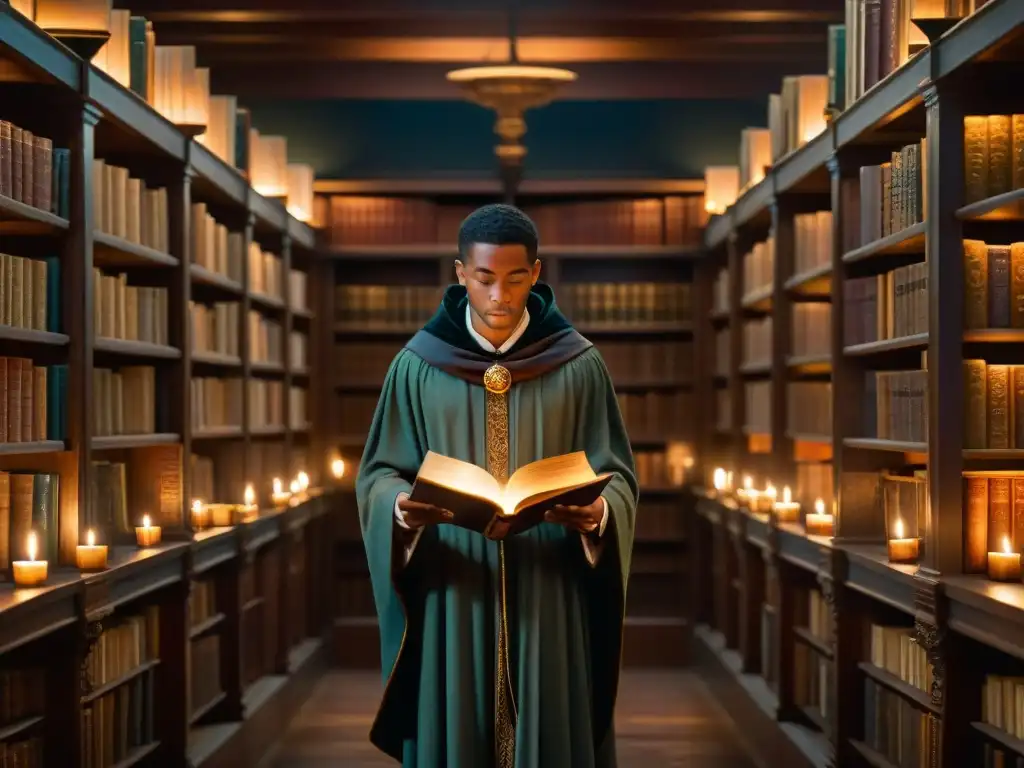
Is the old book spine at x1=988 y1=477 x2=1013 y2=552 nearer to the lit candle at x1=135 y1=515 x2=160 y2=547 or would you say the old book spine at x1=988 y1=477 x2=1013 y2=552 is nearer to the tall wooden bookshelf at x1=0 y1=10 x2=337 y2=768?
the tall wooden bookshelf at x1=0 y1=10 x2=337 y2=768

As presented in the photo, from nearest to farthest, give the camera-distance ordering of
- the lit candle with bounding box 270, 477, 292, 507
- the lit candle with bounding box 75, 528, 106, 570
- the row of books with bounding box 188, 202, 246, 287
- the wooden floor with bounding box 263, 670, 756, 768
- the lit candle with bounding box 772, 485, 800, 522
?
1. the lit candle with bounding box 75, 528, 106, 570
2. the row of books with bounding box 188, 202, 246, 287
3. the lit candle with bounding box 772, 485, 800, 522
4. the wooden floor with bounding box 263, 670, 756, 768
5. the lit candle with bounding box 270, 477, 292, 507

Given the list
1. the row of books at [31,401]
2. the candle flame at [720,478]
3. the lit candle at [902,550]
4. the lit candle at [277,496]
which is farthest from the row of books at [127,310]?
the candle flame at [720,478]

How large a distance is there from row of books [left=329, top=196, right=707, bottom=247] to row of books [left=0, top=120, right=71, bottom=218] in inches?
183

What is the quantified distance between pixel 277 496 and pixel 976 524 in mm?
4136

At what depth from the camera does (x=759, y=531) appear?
265 inches

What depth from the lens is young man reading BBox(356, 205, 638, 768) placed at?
305 cm

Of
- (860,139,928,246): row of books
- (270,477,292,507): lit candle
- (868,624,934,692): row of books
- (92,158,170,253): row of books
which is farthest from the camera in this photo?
(270,477,292,507): lit candle

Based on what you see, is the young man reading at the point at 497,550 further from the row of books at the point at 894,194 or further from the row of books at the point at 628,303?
the row of books at the point at 628,303

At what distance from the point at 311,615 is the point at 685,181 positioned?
11.2 feet

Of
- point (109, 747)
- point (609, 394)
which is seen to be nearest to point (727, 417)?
point (109, 747)

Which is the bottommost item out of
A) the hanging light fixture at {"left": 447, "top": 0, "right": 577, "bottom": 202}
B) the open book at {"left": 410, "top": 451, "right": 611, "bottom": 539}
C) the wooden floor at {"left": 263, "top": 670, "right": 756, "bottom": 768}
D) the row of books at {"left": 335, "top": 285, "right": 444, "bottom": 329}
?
the wooden floor at {"left": 263, "top": 670, "right": 756, "bottom": 768}

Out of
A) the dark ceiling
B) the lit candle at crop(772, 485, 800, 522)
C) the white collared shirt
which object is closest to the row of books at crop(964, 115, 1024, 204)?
the white collared shirt

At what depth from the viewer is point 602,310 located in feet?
29.6

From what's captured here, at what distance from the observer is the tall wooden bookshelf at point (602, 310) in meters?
8.97
